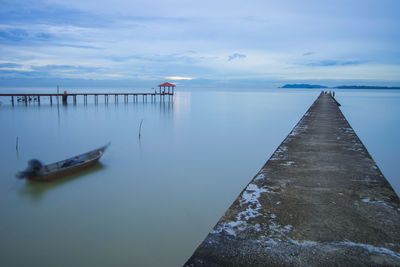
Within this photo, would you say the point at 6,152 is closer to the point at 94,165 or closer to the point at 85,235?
the point at 94,165

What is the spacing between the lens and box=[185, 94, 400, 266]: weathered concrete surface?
189 cm

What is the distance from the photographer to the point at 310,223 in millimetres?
2338

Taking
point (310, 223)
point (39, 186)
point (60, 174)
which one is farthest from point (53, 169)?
point (310, 223)

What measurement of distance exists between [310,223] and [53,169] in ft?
21.9

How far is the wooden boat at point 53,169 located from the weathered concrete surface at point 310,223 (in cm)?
550

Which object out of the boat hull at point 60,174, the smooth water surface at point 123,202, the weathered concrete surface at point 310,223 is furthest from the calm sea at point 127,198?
the weathered concrete surface at point 310,223

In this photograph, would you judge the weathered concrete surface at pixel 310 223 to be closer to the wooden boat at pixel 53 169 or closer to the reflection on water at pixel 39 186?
the reflection on water at pixel 39 186

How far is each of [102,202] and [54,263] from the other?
2124 millimetres

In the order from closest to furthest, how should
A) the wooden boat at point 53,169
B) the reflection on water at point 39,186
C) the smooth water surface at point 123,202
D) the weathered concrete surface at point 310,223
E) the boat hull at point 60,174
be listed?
the weathered concrete surface at point 310,223, the smooth water surface at point 123,202, the reflection on water at point 39,186, the wooden boat at point 53,169, the boat hull at point 60,174

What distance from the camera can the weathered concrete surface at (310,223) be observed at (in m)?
1.89

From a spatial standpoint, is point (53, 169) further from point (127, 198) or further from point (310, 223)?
point (310, 223)

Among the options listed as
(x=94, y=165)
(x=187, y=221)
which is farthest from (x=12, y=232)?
(x=94, y=165)

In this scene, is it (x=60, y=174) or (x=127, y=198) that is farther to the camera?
(x=60, y=174)

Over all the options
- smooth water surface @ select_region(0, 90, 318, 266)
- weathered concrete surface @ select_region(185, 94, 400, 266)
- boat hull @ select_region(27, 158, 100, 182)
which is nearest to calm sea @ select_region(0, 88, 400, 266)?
smooth water surface @ select_region(0, 90, 318, 266)
